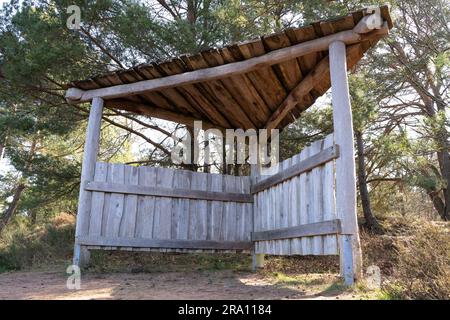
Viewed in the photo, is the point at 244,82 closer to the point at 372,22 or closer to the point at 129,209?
the point at 372,22

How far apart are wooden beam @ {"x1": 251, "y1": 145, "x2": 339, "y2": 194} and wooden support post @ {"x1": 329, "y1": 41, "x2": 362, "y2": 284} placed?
4.5 inches

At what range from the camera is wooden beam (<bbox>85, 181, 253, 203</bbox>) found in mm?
6025

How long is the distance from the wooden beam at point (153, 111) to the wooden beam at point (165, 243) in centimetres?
230

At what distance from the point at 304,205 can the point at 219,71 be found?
2.18m

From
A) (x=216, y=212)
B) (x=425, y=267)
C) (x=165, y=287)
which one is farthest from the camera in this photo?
(x=216, y=212)

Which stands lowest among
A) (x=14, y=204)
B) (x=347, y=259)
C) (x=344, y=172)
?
(x=347, y=259)

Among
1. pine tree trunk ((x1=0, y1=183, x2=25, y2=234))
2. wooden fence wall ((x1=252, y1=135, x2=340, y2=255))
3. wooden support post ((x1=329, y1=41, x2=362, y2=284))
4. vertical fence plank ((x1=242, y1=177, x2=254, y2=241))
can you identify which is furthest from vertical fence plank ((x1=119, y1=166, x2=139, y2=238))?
pine tree trunk ((x1=0, y1=183, x2=25, y2=234))

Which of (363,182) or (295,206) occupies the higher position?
(363,182)

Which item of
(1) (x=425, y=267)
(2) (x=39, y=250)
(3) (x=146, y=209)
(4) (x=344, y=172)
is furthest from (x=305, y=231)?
(2) (x=39, y=250)

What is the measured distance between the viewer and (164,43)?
9.31 m

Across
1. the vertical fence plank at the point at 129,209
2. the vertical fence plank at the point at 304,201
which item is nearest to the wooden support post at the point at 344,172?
the vertical fence plank at the point at 304,201

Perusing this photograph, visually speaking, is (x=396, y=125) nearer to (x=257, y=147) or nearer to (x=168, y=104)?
(x=257, y=147)

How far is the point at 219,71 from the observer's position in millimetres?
5609

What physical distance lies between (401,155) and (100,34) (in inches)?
302
